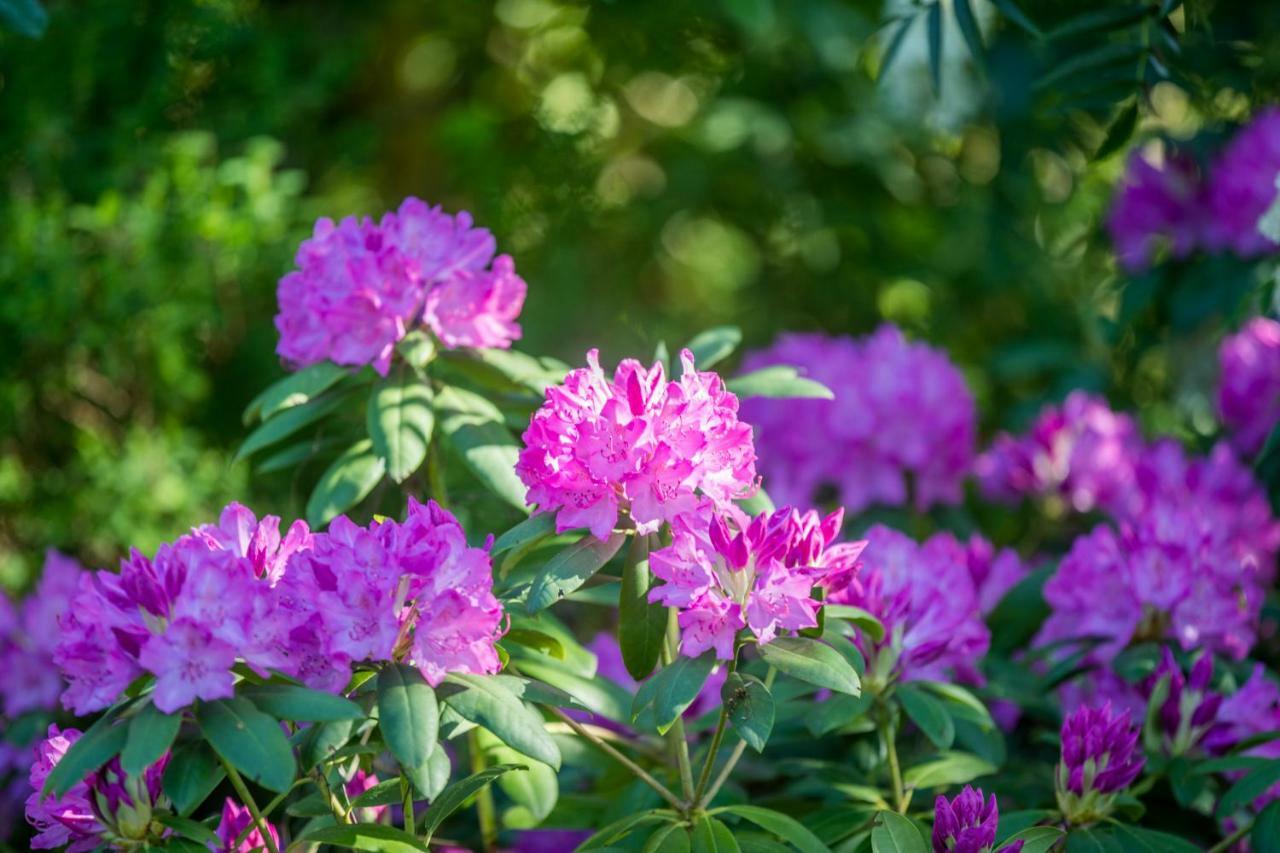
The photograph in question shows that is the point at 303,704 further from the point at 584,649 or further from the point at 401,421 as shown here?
the point at 584,649

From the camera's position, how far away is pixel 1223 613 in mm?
1794

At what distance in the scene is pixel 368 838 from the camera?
129 cm

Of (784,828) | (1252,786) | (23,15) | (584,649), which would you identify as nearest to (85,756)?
(784,828)

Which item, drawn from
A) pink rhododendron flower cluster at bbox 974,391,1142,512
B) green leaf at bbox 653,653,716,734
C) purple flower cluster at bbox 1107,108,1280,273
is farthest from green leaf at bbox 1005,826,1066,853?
purple flower cluster at bbox 1107,108,1280,273

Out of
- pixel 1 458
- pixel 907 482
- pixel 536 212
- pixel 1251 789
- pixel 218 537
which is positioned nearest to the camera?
pixel 218 537

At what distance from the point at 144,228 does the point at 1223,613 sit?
1.93m

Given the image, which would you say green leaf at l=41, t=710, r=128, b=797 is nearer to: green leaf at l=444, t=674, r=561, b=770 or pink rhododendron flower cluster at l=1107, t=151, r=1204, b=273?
green leaf at l=444, t=674, r=561, b=770

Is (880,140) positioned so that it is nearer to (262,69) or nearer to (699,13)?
(699,13)

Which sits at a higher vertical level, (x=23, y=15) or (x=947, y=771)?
(x=23, y=15)

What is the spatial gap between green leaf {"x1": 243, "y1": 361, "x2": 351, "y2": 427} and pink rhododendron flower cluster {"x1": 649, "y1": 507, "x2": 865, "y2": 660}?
0.49 metres

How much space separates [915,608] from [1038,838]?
1.04ft

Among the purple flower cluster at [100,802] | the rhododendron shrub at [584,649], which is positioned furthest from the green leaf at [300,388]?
the purple flower cluster at [100,802]

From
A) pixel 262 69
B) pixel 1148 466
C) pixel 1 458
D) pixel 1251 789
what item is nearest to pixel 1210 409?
pixel 1148 466

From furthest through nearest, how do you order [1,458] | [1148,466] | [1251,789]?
[1,458] < [1148,466] < [1251,789]
